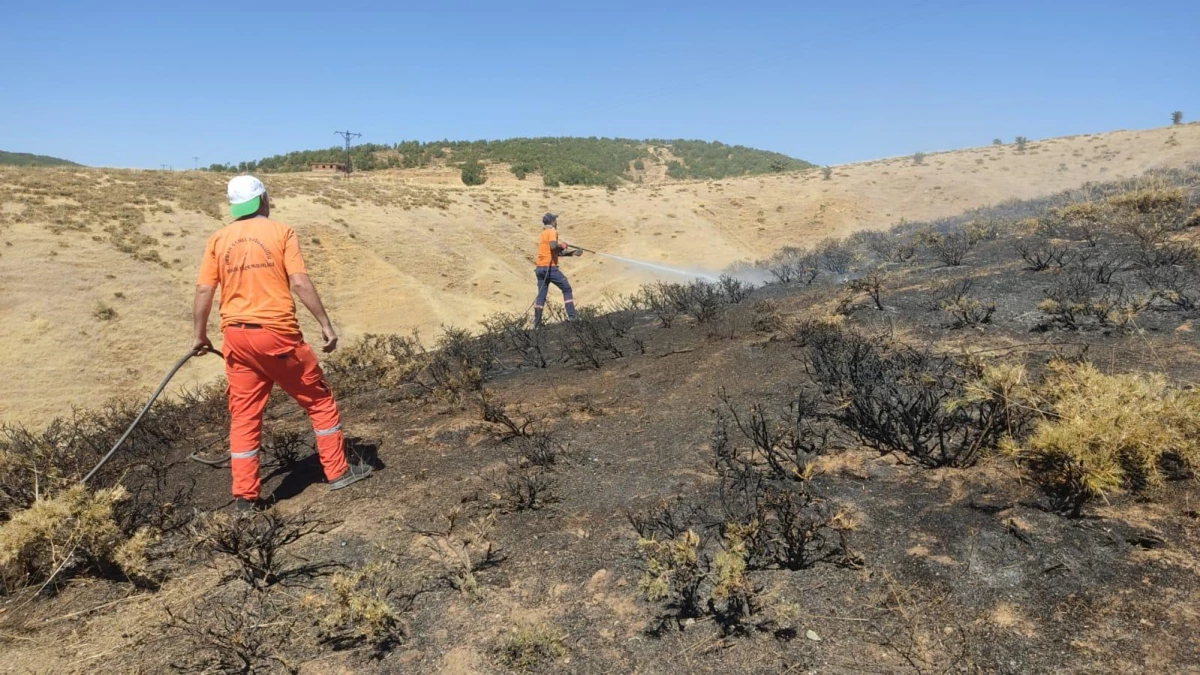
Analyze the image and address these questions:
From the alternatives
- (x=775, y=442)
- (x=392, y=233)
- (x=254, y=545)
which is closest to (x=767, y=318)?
(x=775, y=442)

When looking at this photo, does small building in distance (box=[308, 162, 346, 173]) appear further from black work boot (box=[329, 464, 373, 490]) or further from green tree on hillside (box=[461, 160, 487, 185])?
black work boot (box=[329, 464, 373, 490])

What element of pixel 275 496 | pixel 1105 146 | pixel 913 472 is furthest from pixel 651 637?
pixel 1105 146

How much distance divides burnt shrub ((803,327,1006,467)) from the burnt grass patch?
0.03 meters

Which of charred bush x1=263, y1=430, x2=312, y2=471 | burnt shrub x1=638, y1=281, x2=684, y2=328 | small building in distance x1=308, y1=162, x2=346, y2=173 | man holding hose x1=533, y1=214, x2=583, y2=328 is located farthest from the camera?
small building in distance x1=308, y1=162, x2=346, y2=173

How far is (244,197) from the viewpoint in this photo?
396cm

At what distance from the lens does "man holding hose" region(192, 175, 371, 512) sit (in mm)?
3785

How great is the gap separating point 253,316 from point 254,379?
0.39 m

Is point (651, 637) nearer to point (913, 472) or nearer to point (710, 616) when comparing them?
point (710, 616)

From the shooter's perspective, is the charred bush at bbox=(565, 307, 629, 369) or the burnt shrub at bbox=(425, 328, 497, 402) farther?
the charred bush at bbox=(565, 307, 629, 369)

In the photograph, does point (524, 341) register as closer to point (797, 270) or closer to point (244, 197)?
point (244, 197)

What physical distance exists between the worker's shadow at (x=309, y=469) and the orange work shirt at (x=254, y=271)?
45.4 inches

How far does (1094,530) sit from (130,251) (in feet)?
61.8

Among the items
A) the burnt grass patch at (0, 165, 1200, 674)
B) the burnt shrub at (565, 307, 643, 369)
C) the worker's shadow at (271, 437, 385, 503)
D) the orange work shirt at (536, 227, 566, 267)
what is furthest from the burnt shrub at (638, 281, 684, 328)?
the worker's shadow at (271, 437, 385, 503)

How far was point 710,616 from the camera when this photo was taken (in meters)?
2.68
